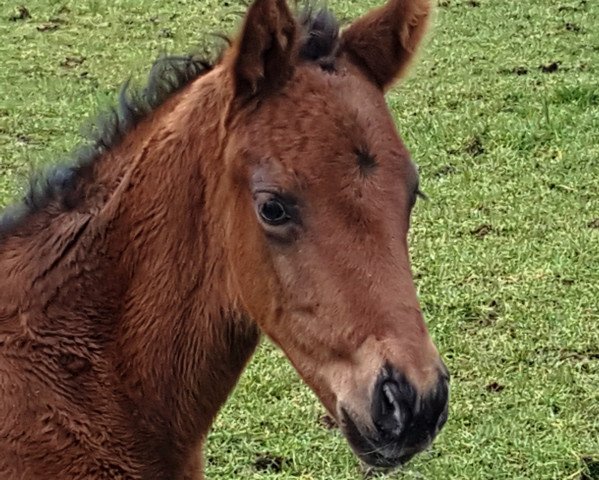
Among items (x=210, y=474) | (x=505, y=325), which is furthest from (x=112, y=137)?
(x=505, y=325)

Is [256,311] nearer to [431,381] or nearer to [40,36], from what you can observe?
[431,381]

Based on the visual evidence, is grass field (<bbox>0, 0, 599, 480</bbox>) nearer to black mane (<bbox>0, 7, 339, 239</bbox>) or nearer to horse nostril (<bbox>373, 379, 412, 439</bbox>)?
black mane (<bbox>0, 7, 339, 239</bbox>)

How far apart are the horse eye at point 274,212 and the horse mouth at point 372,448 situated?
497 mm

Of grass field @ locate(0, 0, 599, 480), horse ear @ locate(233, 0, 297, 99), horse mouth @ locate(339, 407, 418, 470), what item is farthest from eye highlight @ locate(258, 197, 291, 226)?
grass field @ locate(0, 0, 599, 480)

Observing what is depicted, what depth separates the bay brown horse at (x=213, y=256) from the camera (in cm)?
264

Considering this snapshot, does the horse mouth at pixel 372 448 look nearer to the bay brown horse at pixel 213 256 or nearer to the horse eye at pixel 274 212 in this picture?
the bay brown horse at pixel 213 256

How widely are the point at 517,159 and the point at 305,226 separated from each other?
5117mm

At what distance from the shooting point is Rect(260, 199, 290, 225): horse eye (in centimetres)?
271

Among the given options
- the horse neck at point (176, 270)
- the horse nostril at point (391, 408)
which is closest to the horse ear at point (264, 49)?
the horse neck at point (176, 270)

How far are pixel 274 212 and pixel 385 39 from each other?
0.68 m

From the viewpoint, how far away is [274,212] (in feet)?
8.93

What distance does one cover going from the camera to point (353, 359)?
260 cm

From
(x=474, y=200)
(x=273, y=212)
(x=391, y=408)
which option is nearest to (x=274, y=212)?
(x=273, y=212)

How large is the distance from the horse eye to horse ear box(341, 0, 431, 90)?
1.73 feet
